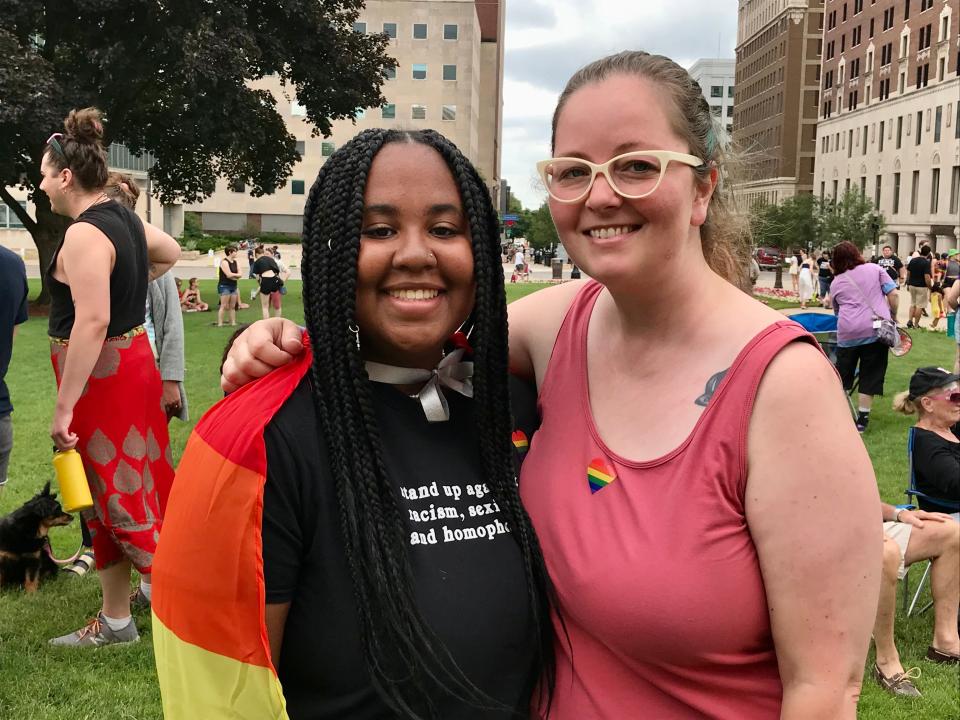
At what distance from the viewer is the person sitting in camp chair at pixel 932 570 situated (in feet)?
16.6

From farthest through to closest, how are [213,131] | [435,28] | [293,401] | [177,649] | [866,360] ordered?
[435,28] < [213,131] < [866,360] < [293,401] < [177,649]

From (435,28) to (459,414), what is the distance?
88674 millimetres

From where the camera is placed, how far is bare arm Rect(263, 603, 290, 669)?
1694 mm

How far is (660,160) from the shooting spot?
75.5 inches

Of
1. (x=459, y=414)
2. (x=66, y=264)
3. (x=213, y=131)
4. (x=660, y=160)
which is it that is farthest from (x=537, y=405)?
(x=213, y=131)

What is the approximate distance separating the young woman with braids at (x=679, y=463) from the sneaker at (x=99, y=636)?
352cm

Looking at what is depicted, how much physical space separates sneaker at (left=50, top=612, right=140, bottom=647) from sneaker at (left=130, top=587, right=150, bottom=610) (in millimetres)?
438

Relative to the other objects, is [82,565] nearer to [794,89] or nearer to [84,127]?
[84,127]

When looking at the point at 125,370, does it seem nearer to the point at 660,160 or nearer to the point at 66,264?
the point at 66,264

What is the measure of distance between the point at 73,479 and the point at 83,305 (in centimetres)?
80

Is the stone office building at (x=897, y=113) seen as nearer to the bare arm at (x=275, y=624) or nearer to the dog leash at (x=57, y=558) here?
the dog leash at (x=57, y=558)

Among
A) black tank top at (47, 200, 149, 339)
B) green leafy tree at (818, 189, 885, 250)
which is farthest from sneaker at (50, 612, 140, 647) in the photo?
green leafy tree at (818, 189, 885, 250)

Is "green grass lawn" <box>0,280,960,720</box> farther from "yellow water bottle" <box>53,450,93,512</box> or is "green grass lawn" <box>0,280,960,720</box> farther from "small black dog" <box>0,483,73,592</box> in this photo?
"yellow water bottle" <box>53,450,93,512</box>

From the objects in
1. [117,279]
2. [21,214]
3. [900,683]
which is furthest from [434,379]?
[21,214]
